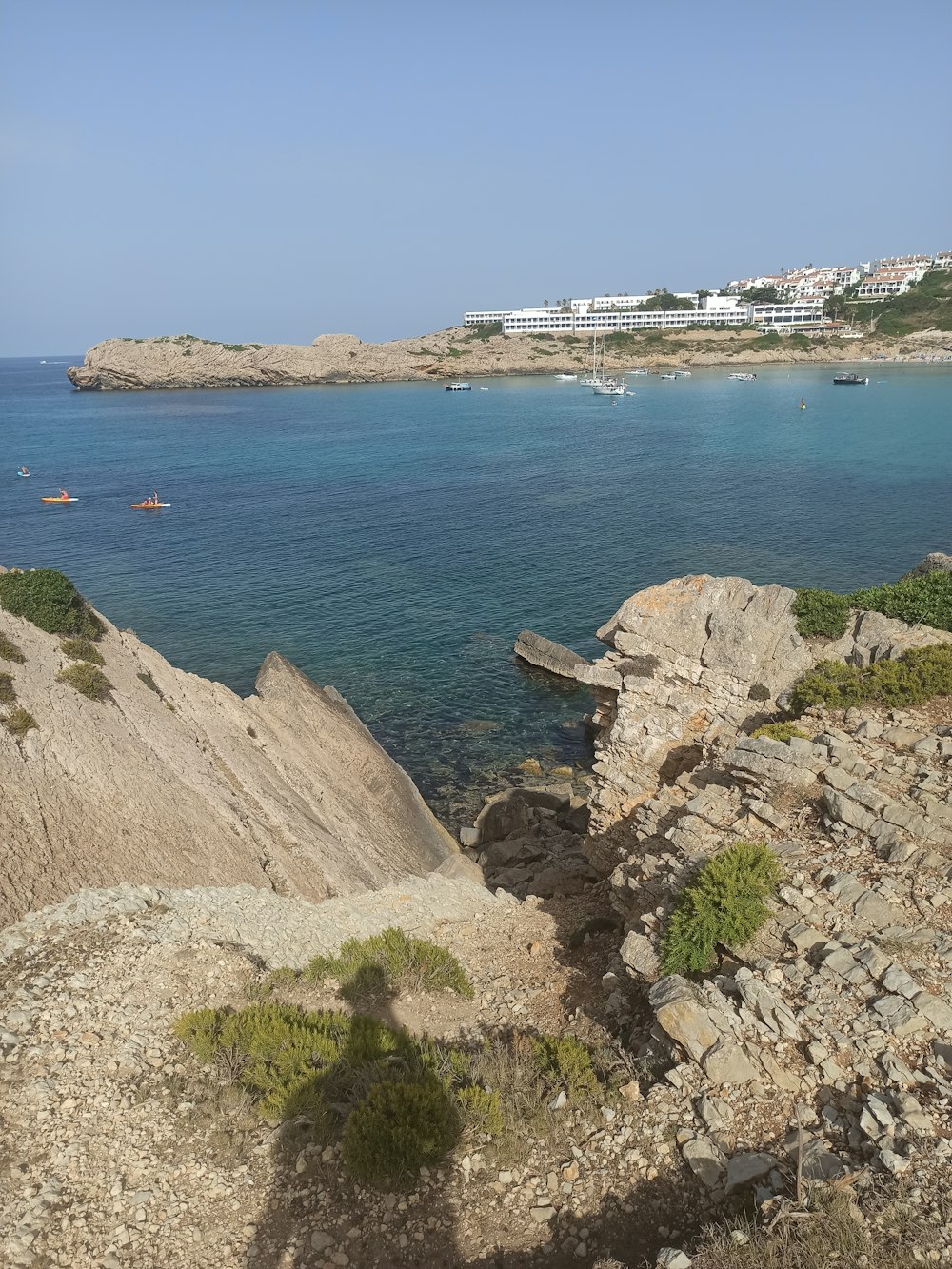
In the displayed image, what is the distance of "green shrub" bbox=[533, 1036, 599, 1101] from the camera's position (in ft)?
37.6

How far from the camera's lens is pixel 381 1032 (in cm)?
1316

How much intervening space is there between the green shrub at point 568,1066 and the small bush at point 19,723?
1461cm

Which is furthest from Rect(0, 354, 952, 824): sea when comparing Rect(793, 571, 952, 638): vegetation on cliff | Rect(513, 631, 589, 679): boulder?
Rect(793, 571, 952, 638): vegetation on cliff

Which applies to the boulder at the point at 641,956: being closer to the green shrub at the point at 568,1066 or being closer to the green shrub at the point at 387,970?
the green shrub at the point at 568,1066

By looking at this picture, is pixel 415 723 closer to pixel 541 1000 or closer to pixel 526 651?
pixel 526 651

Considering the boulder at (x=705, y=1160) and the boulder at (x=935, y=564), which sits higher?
the boulder at (x=935, y=564)

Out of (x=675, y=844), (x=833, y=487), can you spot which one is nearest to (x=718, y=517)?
(x=833, y=487)

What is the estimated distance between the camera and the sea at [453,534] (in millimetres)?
41844

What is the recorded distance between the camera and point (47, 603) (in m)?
25.1

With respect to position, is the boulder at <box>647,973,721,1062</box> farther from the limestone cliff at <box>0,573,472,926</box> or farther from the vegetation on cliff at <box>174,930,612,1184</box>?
the limestone cliff at <box>0,573,472,926</box>

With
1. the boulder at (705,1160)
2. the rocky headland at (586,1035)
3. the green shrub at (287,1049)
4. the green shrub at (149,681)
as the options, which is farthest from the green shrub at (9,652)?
the boulder at (705,1160)

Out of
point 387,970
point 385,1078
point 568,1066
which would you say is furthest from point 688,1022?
point 387,970

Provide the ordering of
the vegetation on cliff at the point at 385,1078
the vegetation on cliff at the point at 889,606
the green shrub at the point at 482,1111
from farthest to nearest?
the vegetation on cliff at the point at 889,606
the green shrub at the point at 482,1111
the vegetation on cliff at the point at 385,1078

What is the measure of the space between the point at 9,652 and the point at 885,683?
24.6m
